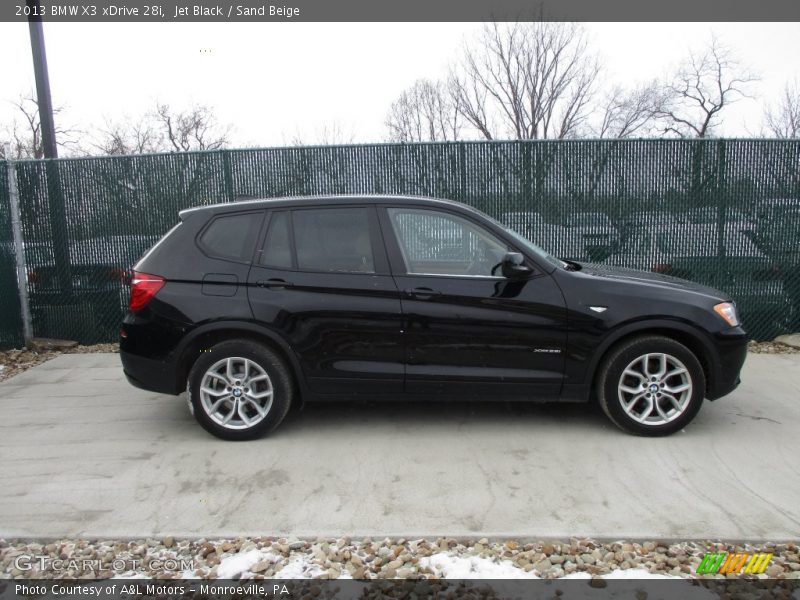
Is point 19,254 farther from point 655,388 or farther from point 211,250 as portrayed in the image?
point 655,388

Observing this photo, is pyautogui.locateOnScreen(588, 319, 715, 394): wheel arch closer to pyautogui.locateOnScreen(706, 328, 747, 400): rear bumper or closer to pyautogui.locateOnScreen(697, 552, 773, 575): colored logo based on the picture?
pyautogui.locateOnScreen(706, 328, 747, 400): rear bumper

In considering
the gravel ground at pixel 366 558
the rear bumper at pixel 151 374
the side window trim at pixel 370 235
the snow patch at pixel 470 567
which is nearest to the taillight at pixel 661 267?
the side window trim at pixel 370 235

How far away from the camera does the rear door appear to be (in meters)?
4.50

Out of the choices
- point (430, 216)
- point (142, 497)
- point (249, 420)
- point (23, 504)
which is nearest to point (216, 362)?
point (249, 420)

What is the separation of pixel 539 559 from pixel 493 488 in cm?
77

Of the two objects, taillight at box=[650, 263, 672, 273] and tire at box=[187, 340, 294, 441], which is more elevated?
taillight at box=[650, 263, 672, 273]

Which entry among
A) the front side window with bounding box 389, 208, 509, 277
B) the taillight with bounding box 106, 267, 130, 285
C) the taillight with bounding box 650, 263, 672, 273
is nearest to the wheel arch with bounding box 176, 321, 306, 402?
the front side window with bounding box 389, 208, 509, 277

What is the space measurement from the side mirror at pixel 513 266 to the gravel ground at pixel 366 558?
1.88m

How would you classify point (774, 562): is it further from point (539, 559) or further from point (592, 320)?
point (592, 320)

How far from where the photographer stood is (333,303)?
4.51 meters

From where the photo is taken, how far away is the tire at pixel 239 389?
4492 mm

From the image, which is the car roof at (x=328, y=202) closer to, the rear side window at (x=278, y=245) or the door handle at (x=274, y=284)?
the rear side window at (x=278, y=245)

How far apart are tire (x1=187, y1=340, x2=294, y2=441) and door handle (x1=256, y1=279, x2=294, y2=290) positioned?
16.7 inches

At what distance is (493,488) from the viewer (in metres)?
3.82
